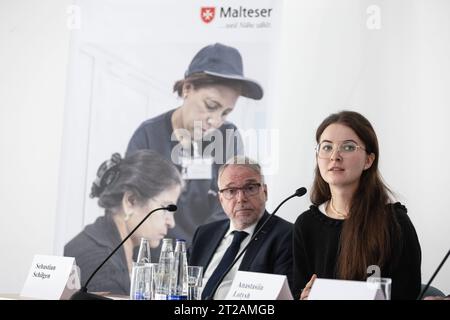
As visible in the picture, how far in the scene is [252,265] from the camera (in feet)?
9.57

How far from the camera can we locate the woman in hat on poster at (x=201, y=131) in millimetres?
3619

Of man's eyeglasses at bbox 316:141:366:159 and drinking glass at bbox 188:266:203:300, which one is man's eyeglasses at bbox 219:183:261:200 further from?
drinking glass at bbox 188:266:203:300

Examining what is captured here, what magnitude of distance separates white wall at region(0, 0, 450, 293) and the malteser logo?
433 millimetres

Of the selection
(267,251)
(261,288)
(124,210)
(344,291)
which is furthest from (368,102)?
(344,291)

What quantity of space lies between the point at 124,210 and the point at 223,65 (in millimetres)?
1040

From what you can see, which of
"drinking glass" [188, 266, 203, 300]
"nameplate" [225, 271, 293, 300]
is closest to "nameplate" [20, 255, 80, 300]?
"drinking glass" [188, 266, 203, 300]

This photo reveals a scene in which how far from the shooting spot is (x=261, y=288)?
1.80 m

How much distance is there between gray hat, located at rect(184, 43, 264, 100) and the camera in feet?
11.9

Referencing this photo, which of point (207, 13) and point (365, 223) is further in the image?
point (207, 13)

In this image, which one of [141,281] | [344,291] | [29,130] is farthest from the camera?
[29,130]

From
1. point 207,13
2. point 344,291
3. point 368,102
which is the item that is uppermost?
point 207,13

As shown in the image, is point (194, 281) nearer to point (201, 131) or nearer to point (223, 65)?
point (201, 131)

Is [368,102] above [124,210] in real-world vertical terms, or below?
above
